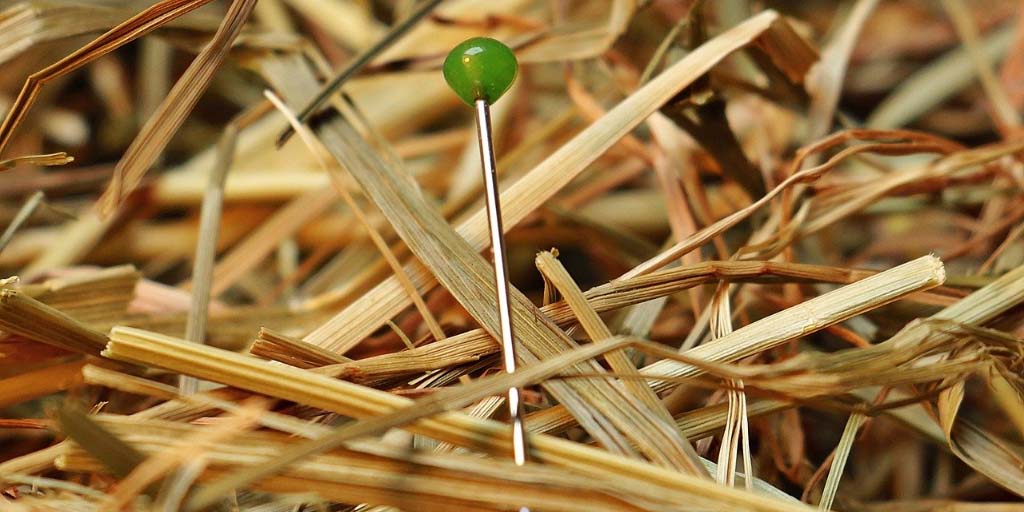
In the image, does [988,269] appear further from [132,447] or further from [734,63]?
[132,447]

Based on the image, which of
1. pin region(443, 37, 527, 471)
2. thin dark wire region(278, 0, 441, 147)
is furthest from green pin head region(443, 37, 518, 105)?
thin dark wire region(278, 0, 441, 147)

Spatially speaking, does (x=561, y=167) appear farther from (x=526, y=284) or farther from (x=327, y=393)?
(x=526, y=284)

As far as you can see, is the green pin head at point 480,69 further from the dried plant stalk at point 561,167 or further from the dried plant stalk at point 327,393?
the dried plant stalk at point 327,393

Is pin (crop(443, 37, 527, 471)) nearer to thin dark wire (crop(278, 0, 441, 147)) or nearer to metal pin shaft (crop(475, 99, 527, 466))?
metal pin shaft (crop(475, 99, 527, 466))

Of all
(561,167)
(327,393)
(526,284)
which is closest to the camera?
(327,393)

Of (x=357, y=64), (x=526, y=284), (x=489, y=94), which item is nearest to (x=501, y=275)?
(x=489, y=94)

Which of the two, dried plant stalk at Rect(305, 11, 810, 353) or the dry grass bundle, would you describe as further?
dried plant stalk at Rect(305, 11, 810, 353)
